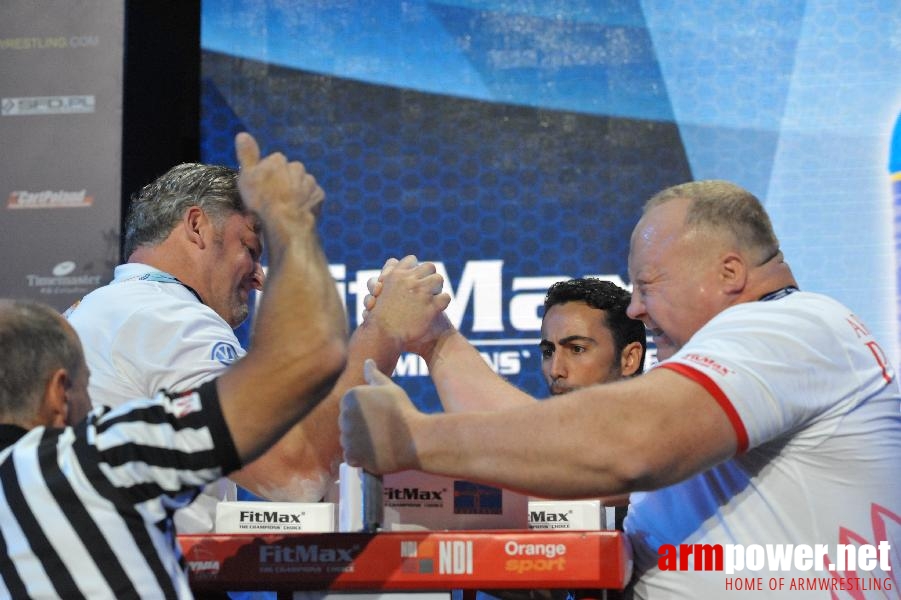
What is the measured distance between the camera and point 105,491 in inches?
50.4

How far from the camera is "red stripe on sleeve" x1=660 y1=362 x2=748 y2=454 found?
1439mm

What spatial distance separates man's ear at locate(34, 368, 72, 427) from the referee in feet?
0.10

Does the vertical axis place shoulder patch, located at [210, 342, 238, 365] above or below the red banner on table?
above

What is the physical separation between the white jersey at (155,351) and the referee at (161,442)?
0.71m

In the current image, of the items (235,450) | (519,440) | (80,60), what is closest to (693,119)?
(80,60)

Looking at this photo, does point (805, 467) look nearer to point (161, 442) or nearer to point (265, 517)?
point (265, 517)

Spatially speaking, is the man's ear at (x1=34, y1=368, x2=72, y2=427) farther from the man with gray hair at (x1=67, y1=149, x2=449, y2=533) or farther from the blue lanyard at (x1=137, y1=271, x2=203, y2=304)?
the blue lanyard at (x1=137, y1=271, x2=203, y2=304)

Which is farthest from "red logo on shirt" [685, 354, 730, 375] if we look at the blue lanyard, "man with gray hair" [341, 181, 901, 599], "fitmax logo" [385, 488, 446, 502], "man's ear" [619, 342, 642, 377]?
"man's ear" [619, 342, 642, 377]

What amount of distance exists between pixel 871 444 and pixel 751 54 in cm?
305

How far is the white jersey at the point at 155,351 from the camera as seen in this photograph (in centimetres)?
207

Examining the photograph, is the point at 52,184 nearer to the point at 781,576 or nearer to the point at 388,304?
the point at 388,304

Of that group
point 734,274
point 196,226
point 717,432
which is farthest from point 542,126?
point 717,432

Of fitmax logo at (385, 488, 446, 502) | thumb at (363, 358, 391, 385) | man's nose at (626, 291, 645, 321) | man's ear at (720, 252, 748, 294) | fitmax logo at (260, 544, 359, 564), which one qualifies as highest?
man's ear at (720, 252, 748, 294)

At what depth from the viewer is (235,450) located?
1268 mm
